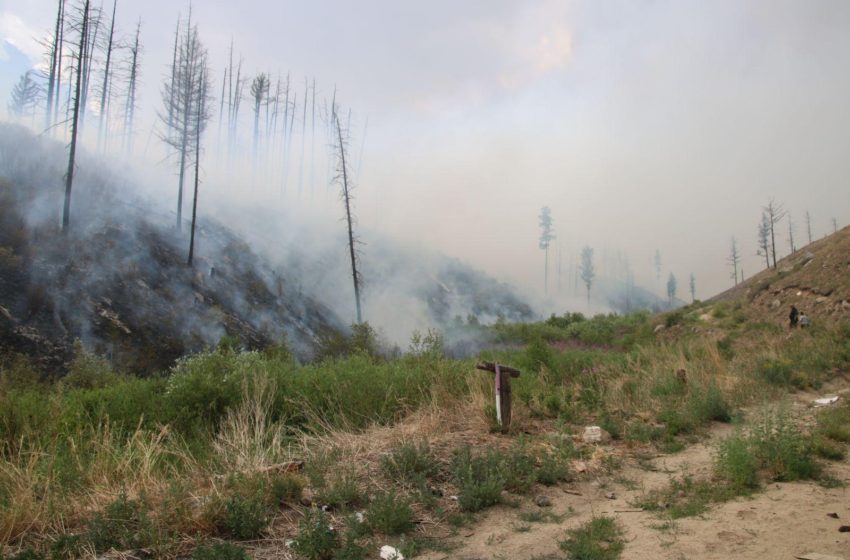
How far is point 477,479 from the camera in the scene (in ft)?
17.3

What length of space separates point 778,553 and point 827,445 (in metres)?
3.31

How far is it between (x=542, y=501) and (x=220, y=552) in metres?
2.96

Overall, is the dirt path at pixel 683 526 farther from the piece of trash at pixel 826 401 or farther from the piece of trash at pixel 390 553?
the piece of trash at pixel 826 401

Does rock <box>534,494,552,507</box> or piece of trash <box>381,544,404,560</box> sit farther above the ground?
rock <box>534,494,552,507</box>

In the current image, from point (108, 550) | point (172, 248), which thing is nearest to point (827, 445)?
point (108, 550)

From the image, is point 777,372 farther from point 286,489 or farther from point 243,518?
point 243,518

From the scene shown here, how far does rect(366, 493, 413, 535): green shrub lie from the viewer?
14.1 ft

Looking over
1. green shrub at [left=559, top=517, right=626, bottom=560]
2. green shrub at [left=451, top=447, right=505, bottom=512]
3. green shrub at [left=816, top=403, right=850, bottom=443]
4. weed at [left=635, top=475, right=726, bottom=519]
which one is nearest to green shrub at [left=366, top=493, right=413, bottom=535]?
green shrub at [left=451, top=447, right=505, bottom=512]

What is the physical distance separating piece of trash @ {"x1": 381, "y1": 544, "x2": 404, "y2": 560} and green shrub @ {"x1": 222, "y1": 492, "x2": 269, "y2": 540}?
1.03 meters

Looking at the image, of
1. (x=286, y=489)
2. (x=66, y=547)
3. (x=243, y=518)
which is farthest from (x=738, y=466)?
(x=66, y=547)

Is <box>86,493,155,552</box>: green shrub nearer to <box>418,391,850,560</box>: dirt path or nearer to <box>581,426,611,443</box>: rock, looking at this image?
<box>418,391,850,560</box>: dirt path

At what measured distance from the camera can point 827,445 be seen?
6.05 meters

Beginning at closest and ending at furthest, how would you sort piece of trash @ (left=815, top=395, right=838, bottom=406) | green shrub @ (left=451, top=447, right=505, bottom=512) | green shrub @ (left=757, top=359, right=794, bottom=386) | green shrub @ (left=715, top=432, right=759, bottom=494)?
green shrub @ (left=451, top=447, right=505, bottom=512)
green shrub @ (left=715, top=432, right=759, bottom=494)
piece of trash @ (left=815, top=395, right=838, bottom=406)
green shrub @ (left=757, top=359, right=794, bottom=386)

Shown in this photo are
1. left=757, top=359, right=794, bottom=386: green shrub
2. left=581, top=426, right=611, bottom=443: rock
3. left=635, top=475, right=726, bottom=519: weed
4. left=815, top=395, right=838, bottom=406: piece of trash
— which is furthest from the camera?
left=757, top=359, right=794, bottom=386: green shrub
